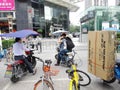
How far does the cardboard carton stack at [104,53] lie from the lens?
5734mm

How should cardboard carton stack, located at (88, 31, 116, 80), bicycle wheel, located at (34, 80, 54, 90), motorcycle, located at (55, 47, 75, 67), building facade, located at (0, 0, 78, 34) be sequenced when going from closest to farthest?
bicycle wheel, located at (34, 80, 54, 90), cardboard carton stack, located at (88, 31, 116, 80), motorcycle, located at (55, 47, 75, 67), building facade, located at (0, 0, 78, 34)

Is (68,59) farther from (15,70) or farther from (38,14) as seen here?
(38,14)

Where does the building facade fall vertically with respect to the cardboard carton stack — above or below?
above

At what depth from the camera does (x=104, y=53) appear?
5836mm

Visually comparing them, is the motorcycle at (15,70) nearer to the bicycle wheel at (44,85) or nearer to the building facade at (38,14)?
the bicycle wheel at (44,85)

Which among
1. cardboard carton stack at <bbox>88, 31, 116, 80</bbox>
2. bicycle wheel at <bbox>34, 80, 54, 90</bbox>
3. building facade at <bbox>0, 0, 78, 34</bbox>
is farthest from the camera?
building facade at <bbox>0, 0, 78, 34</bbox>

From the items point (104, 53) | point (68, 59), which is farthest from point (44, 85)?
point (68, 59)

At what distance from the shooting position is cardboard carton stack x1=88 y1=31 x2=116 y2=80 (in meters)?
5.73

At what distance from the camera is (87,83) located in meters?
A: 6.71

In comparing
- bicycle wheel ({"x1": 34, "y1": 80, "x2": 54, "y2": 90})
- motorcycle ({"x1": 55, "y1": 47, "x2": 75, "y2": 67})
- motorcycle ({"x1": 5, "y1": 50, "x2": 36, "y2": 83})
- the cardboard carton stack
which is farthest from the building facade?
bicycle wheel ({"x1": 34, "y1": 80, "x2": 54, "y2": 90})

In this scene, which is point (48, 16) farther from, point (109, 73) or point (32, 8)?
point (109, 73)

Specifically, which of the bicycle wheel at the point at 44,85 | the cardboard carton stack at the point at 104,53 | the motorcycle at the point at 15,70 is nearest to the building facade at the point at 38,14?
the motorcycle at the point at 15,70

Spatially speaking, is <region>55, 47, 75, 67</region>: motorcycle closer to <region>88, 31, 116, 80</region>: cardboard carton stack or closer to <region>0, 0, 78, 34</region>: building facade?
<region>88, 31, 116, 80</region>: cardboard carton stack

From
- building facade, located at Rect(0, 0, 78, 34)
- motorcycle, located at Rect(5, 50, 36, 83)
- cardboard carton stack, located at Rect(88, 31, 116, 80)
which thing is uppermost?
building facade, located at Rect(0, 0, 78, 34)
